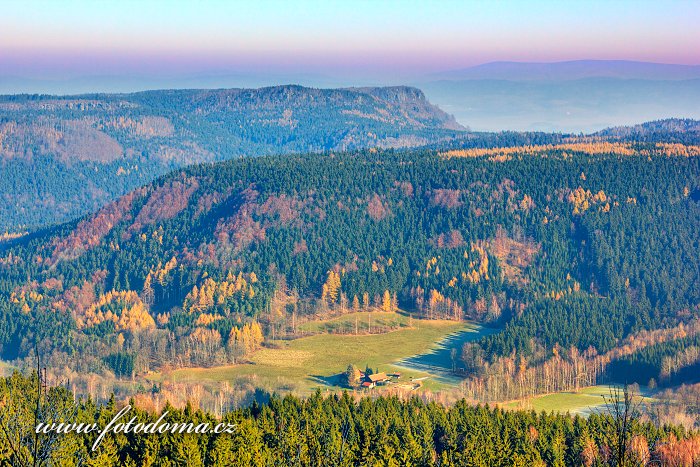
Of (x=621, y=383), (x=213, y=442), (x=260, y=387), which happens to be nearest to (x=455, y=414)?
(x=213, y=442)

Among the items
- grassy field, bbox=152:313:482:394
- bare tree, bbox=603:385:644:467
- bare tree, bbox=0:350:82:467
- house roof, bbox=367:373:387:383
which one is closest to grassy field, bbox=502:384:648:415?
bare tree, bbox=603:385:644:467

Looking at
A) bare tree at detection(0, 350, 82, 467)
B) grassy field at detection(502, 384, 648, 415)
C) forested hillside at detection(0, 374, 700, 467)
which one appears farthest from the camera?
grassy field at detection(502, 384, 648, 415)

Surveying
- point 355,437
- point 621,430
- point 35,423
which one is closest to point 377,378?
point 355,437

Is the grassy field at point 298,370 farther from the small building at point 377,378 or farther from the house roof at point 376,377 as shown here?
the house roof at point 376,377

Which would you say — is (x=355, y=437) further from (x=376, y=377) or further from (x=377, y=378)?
(x=376, y=377)

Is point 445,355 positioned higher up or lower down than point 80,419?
lower down

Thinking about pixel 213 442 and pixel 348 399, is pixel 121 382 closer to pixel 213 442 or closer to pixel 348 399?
pixel 348 399

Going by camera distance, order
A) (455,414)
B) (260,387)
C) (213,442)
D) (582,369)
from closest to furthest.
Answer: (213,442), (455,414), (260,387), (582,369)

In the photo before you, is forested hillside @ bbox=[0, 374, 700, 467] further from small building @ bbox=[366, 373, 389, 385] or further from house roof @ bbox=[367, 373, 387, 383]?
house roof @ bbox=[367, 373, 387, 383]
